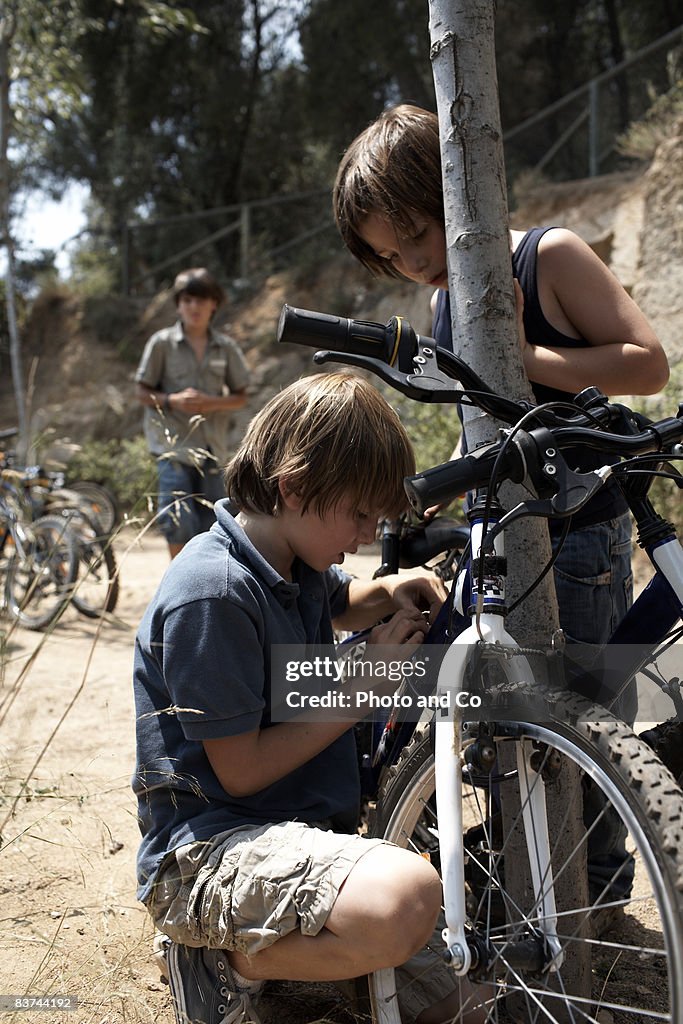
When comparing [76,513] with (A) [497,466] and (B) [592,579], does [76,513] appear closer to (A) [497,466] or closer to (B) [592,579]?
(B) [592,579]

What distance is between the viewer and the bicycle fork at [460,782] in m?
1.48

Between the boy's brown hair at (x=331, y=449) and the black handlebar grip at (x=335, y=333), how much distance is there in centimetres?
34

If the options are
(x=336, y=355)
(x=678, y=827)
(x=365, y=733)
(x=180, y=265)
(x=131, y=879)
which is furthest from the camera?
(x=180, y=265)

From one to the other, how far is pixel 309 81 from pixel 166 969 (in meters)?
13.9

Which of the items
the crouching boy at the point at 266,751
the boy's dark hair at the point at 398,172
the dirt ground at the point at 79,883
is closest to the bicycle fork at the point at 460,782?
the crouching boy at the point at 266,751

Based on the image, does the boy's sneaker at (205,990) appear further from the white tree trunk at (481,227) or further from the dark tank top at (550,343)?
the dark tank top at (550,343)

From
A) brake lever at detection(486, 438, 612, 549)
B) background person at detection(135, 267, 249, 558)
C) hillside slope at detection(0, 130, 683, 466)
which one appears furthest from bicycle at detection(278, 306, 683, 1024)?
hillside slope at detection(0, 130, 683, 466)

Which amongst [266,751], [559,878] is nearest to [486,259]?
[266,751]

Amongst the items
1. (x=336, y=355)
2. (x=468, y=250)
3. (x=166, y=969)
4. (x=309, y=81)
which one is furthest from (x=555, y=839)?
(x=309, y=81)

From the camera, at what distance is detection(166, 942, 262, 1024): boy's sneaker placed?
1.76m

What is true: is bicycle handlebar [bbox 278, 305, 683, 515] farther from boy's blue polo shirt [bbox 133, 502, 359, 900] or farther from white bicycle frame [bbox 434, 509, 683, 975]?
boy's blue polo shirt [bbox 133, 502, 359, 900]

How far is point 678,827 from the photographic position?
126cm

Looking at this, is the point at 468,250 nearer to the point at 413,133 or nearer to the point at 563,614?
the point at 413,133

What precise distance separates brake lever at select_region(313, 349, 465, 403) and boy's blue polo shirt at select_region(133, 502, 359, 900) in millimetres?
520
